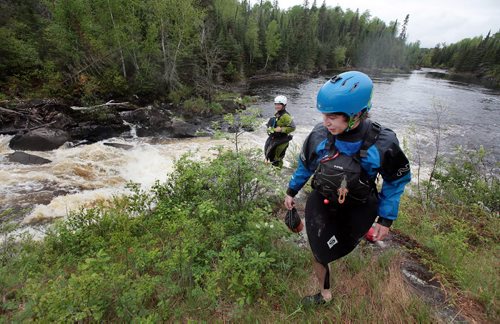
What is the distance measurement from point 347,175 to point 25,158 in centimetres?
1180

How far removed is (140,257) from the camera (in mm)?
3186

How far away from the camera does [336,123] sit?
80.4 inches

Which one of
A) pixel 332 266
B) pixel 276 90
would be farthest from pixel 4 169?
pixel 276 90

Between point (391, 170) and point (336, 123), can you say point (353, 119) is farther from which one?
point (391, 170)

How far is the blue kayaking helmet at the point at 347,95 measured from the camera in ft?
6.42

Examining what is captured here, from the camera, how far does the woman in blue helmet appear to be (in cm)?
197

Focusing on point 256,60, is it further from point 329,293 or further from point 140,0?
point 329,293

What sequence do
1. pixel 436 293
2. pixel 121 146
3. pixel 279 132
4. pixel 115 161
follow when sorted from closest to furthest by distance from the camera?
pixel 436 293 < pixel 279 132 < pixel 115 161 < pixel 121 146

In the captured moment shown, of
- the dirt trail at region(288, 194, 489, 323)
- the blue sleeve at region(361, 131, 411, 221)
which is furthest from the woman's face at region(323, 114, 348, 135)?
the dirt trail at region(288, 194, 489, 323)

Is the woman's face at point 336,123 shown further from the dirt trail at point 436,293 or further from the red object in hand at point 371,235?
the dirt trail at point 436,293

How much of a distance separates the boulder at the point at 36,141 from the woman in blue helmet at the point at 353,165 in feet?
41.1

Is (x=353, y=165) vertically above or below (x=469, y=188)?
above

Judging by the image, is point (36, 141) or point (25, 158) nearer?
point (25, 158)

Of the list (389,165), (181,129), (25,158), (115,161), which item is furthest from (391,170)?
(181,129)
